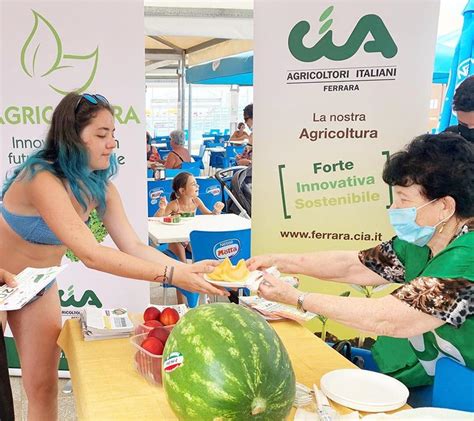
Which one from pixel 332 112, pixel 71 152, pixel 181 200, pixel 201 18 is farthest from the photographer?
pixel 181 200

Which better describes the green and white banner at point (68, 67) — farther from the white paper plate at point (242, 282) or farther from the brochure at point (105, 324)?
the white paper plate at point (242, 282)

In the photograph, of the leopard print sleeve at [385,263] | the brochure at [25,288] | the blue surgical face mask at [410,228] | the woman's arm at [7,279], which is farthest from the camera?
the leopard print sleeve at [385,263]

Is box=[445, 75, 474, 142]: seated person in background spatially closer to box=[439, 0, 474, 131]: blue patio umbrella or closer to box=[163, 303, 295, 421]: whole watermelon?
box=[439, 0, 474, 131]: blue patio umbrella

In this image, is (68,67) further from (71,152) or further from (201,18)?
(201,18)

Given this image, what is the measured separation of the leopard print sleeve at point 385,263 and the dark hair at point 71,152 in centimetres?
128

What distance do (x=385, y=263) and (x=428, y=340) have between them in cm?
38

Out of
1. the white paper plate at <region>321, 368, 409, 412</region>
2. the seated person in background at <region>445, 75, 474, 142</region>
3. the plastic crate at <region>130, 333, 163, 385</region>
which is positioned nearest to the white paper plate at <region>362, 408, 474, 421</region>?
the white paper plate at <region>321, 368, 409, 412</region>

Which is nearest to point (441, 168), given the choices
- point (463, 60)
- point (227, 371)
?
point (227, 371)

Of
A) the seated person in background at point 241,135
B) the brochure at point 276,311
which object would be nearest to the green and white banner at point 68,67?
the brochure at point 276,311

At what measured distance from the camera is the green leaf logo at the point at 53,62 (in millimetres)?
3148

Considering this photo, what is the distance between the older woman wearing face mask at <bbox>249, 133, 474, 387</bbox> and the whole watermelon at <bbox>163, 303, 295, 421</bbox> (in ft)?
1.82

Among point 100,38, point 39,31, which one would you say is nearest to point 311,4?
point 100,38

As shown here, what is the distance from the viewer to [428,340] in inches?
74.1

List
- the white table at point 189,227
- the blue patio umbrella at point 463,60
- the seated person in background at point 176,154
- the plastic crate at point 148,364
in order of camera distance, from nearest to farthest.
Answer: the plastic crate at point 148,364, the blue patio umbrella at point 463,60, the white table at point 189,227, the seated person in background at point 176,154
